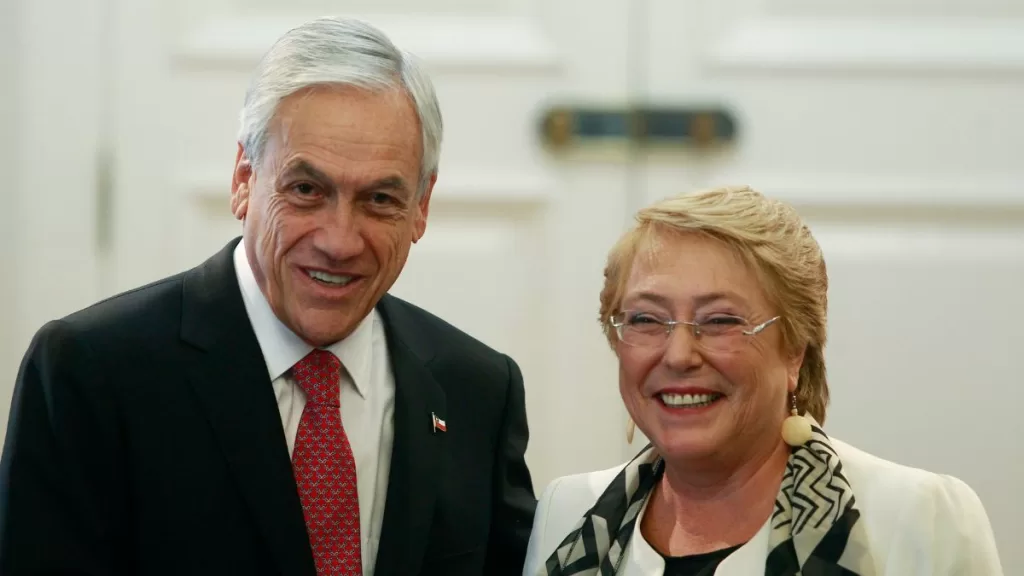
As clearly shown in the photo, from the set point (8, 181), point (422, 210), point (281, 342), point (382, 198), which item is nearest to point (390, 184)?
point (382, 198)

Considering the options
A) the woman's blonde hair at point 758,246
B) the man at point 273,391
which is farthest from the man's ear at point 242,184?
the woman's blonde hair at point 758,246

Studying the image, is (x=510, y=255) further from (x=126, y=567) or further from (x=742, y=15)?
(x=126, y=567)

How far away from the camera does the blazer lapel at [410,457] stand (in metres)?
2.05

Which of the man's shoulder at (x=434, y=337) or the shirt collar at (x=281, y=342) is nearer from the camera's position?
the shirt collar at (x=281, y=342)

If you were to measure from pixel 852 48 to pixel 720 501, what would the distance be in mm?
1396

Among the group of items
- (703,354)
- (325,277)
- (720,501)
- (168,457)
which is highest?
(325,277)

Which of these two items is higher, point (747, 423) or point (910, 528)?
point (747, 423)

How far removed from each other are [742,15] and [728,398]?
137 centimetres

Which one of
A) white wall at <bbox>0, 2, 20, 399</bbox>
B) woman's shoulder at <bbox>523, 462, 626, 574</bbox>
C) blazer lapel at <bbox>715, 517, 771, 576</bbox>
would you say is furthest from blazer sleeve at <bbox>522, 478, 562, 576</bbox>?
white wall at <bbox>0, 2, 20, 399</bbox>

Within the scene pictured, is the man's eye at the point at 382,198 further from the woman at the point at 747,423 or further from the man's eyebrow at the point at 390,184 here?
the woman at the point at 747,423

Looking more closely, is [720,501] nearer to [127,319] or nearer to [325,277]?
[325,277]

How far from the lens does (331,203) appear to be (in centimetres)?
202

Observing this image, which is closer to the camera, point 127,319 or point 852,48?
point 127,319

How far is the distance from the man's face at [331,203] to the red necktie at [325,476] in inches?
2.4
